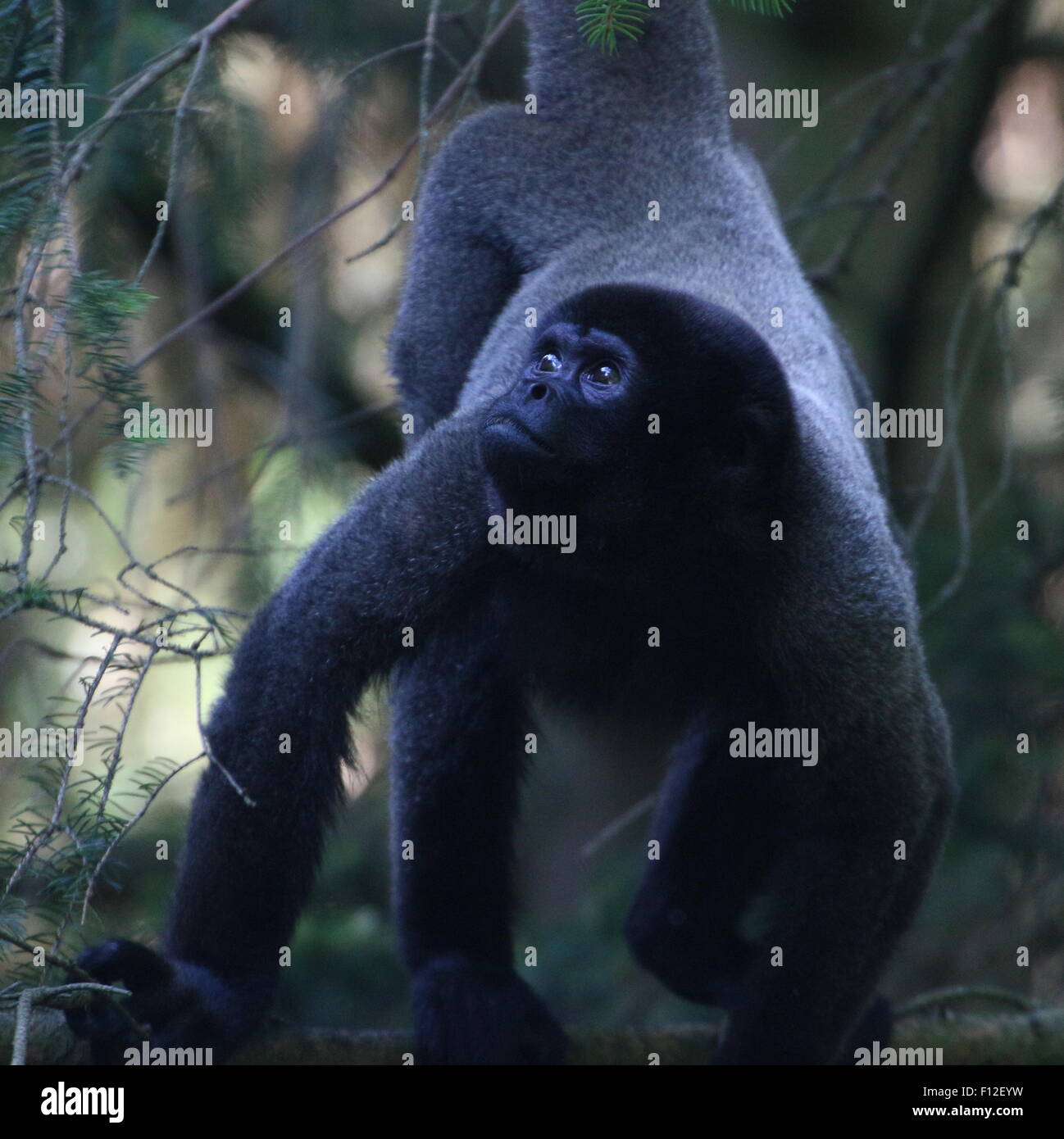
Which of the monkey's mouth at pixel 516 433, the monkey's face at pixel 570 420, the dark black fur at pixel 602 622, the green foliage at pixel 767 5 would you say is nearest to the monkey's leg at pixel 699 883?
the dark black fur at pixel 602 622

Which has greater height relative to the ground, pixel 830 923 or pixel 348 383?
pixel 348 383

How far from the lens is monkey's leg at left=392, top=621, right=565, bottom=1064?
14.5ft

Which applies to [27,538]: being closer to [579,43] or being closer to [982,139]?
[579,43]

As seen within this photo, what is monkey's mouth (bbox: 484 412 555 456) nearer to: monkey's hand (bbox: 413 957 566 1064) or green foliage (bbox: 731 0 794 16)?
green foliage (bbox: 731 0 794 16)

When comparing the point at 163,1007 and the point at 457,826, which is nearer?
the point at 163,1007

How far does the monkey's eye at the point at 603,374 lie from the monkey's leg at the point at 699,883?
1.44m

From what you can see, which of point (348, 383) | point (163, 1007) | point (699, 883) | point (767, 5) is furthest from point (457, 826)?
point (348, 383)

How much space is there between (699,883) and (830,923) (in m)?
0.86

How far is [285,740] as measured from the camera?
3.71 metres

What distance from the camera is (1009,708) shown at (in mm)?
5594

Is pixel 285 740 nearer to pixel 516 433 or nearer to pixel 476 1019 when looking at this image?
pixel 516 433

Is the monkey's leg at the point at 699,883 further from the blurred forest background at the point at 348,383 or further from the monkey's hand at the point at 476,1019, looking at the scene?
the monkey's hand at the point at 476,1019

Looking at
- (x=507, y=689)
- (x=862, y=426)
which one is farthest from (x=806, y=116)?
(x=507, y=689)

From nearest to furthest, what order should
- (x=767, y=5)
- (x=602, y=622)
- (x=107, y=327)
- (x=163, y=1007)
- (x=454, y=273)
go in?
1. (x=107, y=327)
2. (x=767, y=5)
3. (x=163, y=1007)
4. (x=602, y=622)
5. (x=454, y=273)
